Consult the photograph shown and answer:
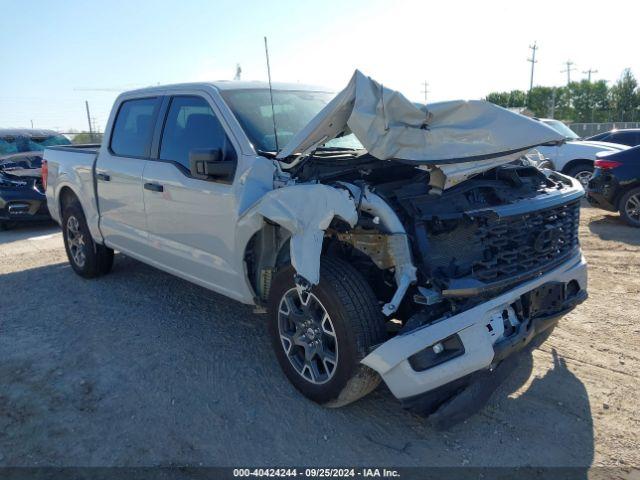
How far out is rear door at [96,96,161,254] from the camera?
16.7ft

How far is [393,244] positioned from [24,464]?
233cm

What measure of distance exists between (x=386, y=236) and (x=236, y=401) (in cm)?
150

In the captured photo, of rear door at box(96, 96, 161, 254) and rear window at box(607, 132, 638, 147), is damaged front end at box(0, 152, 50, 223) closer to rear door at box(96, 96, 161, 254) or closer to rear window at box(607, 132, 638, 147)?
rear door at box(96, 96, 161, 254)

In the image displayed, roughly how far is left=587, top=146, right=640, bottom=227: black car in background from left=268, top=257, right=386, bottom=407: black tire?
7089mm

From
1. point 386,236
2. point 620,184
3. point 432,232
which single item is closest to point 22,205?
point 386,236

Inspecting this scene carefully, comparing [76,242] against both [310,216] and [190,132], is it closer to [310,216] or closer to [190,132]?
[190,132]

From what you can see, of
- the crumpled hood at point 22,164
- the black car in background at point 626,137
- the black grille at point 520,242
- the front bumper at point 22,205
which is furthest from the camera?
the black car in background at point 626,137

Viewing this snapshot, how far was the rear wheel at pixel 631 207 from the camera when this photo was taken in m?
8.70

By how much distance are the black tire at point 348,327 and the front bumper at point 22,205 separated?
8.15 meters

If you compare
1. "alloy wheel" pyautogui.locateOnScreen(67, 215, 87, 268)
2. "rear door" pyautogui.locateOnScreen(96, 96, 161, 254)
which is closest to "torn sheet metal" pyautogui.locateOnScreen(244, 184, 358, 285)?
"rear door" pyautogui.locateOnScreen(96, 96, 161, 254)

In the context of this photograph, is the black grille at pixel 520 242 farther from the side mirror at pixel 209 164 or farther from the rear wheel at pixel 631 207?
the rear wheel at pixel 631 207

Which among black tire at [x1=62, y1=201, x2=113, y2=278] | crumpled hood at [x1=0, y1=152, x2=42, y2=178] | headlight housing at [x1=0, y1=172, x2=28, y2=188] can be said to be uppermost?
crumpled hood at [x1=0, y1=152, x2=42, y2=178]

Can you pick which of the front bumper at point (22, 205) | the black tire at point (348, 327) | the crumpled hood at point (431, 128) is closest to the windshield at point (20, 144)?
the front bumper at point (22, 205)

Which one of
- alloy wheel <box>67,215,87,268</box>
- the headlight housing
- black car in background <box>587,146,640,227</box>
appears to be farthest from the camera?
the headlight housing
